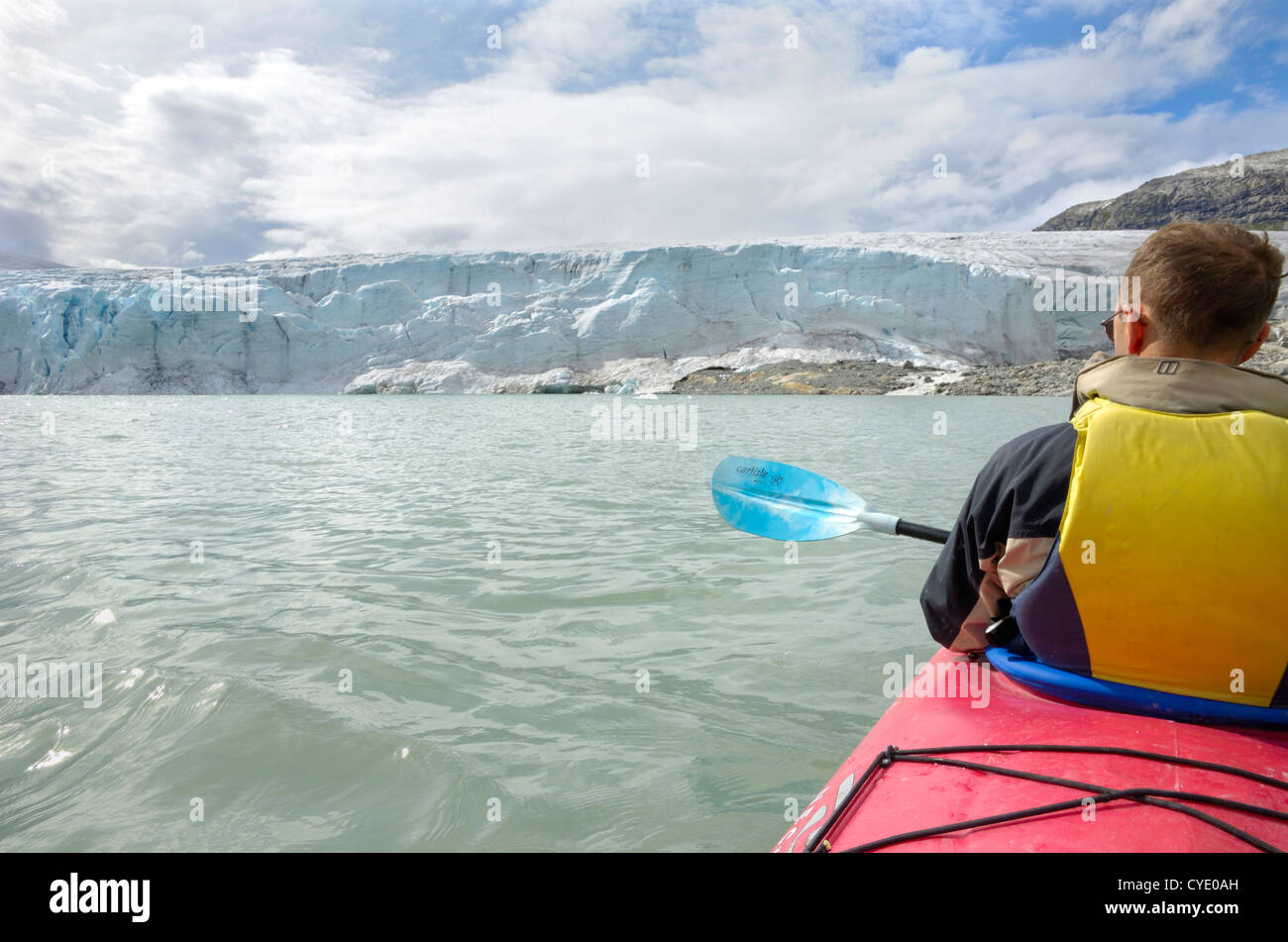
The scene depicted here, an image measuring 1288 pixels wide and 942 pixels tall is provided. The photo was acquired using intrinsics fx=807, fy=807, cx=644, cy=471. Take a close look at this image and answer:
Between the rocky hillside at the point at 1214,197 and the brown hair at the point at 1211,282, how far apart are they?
253 ft

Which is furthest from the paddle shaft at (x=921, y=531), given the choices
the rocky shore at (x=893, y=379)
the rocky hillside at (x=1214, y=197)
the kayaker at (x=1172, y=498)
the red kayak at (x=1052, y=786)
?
the rocky hillside at (x=1214, y=197)

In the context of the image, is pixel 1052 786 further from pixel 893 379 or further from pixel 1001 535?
pixel 893 379

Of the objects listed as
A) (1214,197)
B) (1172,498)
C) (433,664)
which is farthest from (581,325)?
(1214,197)

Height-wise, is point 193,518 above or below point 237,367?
below

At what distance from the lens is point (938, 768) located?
1394 millimetres

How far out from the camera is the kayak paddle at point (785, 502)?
2.65m

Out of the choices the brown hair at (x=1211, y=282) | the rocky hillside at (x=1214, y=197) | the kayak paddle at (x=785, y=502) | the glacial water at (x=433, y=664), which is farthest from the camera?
the rocky hillside at (x=1214, y=197)

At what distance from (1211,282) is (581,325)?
32.1 m

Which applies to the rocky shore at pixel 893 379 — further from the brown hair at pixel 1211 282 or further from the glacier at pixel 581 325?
the brown hair at pixel 1211 282

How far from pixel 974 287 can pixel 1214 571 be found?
32.8 m

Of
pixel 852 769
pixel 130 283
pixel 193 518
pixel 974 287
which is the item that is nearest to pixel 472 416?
pixel 193 518

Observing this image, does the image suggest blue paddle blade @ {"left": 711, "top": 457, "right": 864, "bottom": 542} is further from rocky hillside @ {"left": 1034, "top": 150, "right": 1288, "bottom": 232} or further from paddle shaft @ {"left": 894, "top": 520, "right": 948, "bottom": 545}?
rocky hillside @ {"left": 1034, "top": 150, "right": 1288, "bottom": 232}
